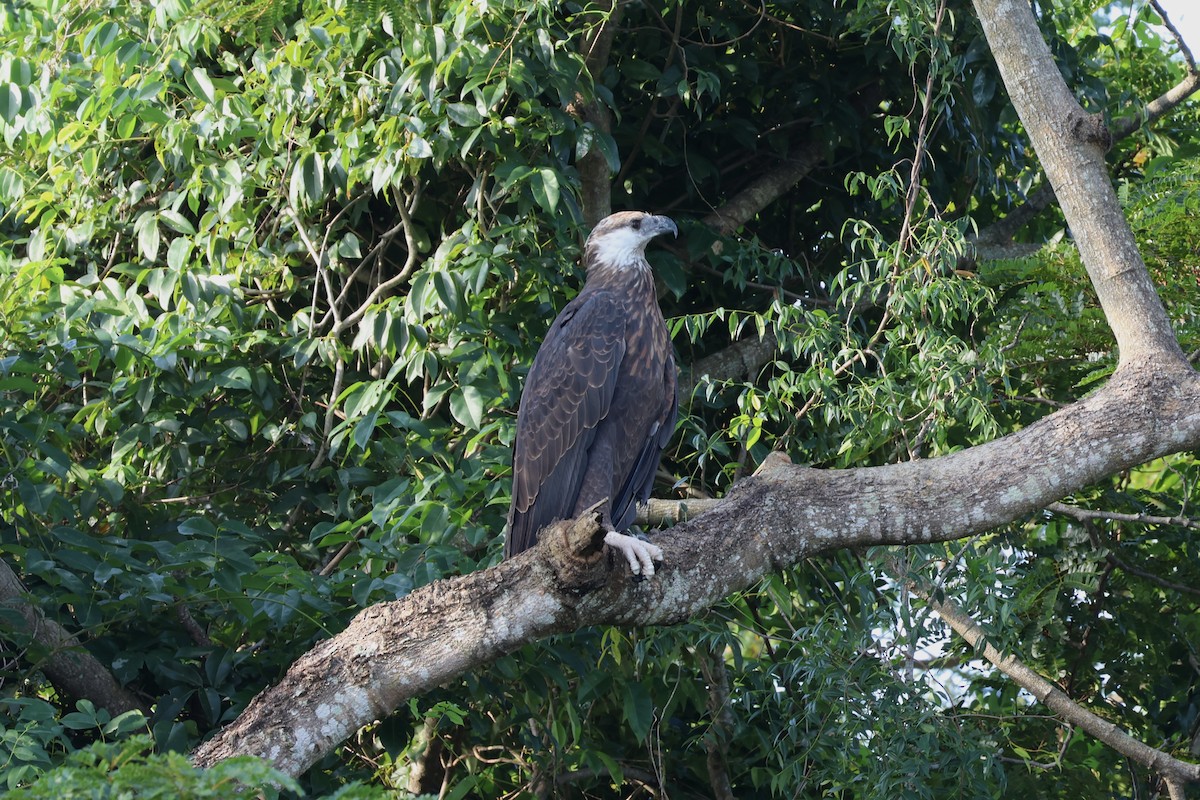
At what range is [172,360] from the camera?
416 centimetres

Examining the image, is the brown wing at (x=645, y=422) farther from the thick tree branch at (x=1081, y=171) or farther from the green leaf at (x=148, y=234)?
the green leaf at (x=148, y=234)

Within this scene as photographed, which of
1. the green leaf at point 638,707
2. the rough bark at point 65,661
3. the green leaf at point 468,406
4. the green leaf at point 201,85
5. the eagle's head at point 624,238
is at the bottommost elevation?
the green leaf at point 638,707

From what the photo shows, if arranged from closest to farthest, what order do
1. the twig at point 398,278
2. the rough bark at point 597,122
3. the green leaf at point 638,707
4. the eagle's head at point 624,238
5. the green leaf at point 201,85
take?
1. the green leaf at point 638,707
2. the eagle's head at point 624,238
3. the green leaf at point 201,85
4. the twig at point 398,278
5. the rough bark at point 597,122

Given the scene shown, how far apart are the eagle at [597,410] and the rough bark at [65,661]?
4.18ft

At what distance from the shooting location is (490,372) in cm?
425

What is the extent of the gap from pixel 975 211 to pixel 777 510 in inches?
140

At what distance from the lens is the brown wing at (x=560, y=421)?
3717 mm

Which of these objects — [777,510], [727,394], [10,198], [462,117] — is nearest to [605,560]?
[777,510]

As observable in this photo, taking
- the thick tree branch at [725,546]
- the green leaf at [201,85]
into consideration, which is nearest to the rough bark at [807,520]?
the thick tree branch at [725,546]

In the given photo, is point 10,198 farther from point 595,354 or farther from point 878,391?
point 878,391

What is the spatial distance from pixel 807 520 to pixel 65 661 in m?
2.24

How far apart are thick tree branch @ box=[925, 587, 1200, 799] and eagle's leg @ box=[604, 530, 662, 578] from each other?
4.31 ft

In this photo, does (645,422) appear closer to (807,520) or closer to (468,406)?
(468,406)

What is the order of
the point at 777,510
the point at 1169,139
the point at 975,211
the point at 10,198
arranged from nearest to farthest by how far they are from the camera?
the point at 777,510 < the point at 10,198 < the point at 1169,139 < the point at 975,211
